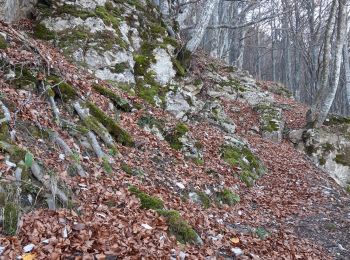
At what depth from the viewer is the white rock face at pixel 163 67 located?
10461 millimetres

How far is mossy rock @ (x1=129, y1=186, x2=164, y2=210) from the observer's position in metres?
4.84

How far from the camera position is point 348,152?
38.7ft

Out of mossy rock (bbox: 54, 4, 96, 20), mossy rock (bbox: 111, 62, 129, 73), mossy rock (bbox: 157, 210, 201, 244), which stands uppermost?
mossy rock (bbox: 54, 4, 96, 20)

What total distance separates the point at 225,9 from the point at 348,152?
1506cm

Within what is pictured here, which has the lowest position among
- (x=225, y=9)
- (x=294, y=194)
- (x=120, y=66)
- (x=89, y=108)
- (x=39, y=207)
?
(x=294, y=194)

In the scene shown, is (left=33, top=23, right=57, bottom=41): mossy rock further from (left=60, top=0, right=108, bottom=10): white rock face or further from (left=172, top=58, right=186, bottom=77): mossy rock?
(left=172, top=58, right=186, bottom=77): mossy rock

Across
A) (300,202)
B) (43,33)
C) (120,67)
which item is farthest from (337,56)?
(43,33)

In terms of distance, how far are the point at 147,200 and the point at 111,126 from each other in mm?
2206

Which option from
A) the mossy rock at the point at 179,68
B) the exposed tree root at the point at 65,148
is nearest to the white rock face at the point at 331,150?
the mossy rock at the point at 179,68

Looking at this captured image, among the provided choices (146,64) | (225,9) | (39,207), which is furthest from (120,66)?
(225,9)

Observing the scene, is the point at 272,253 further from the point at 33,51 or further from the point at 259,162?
the point at 33,51

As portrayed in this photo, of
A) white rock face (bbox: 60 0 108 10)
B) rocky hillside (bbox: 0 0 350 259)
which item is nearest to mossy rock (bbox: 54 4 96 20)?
rocky hillside (bbox: 0 0 350 259)

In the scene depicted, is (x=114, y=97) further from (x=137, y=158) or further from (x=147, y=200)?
(x=147, y=200)

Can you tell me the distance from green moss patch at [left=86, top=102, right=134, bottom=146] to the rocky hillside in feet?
0.10
